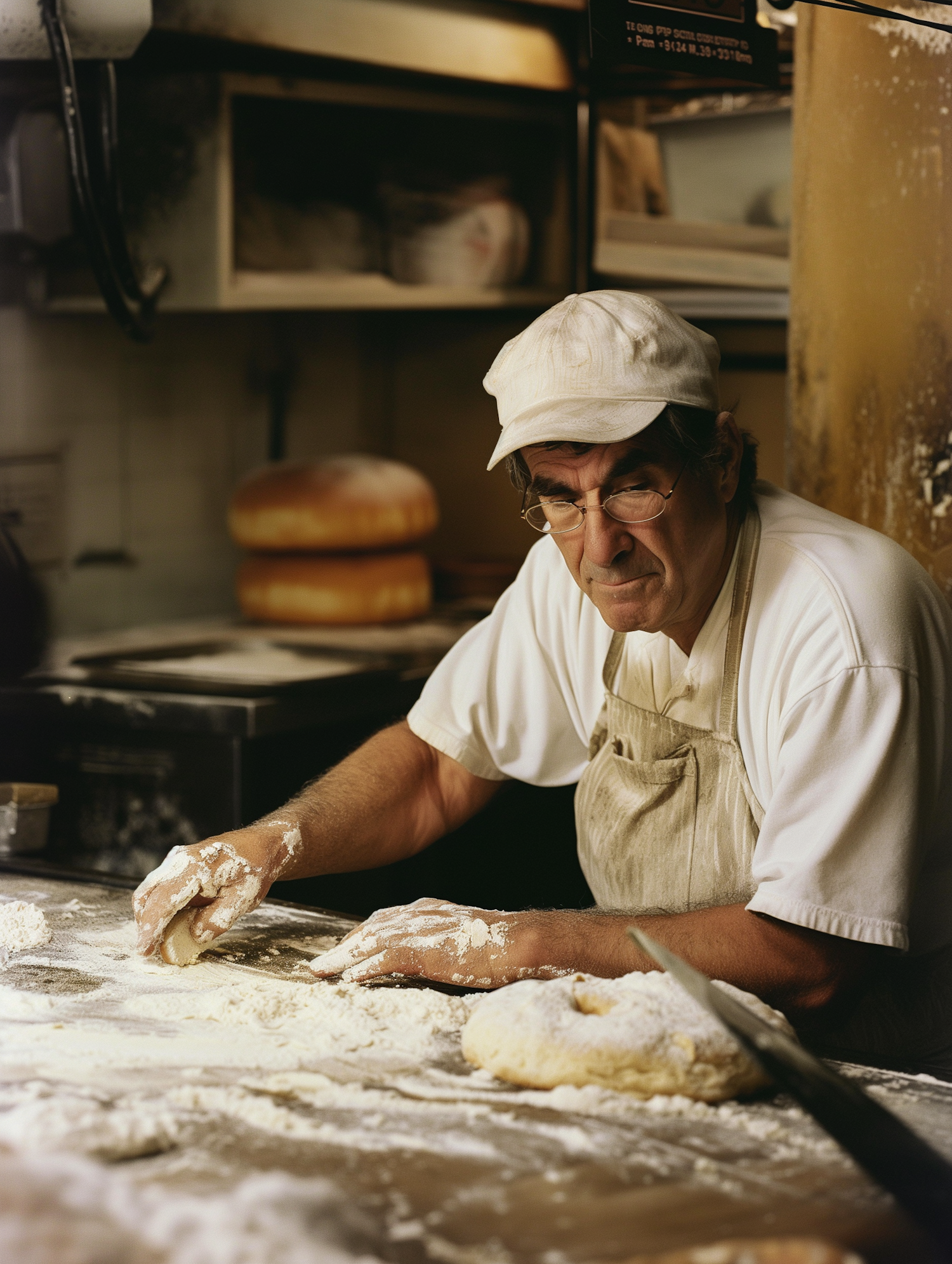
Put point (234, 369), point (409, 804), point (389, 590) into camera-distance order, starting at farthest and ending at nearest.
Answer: point (234, 369) < point (389, 590) < point (409, 804)

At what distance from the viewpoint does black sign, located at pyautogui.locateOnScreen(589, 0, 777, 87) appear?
1623 mm

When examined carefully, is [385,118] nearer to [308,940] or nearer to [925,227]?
[925,227]

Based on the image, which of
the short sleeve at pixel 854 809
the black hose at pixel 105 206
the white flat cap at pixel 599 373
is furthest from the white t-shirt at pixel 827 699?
the black hose at pixel 105 206

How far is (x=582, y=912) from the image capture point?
1.53 metres

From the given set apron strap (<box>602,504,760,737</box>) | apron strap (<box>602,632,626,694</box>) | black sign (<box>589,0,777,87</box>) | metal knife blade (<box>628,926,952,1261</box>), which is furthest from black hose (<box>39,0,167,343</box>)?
metal knife blade (<box>628,926,952,1261</box>)

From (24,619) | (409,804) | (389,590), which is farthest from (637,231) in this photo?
(409,804)

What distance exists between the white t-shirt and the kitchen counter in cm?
22

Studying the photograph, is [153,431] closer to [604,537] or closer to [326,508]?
[326,508]

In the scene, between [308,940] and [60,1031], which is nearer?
[60,1031]

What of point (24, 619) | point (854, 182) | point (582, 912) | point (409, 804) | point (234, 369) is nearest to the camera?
point (582, 912)

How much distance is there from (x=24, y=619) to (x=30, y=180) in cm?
90

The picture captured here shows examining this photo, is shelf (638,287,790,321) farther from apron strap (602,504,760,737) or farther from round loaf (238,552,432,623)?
apron strap (602,504,760,737)

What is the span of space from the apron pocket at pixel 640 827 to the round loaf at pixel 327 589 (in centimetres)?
146

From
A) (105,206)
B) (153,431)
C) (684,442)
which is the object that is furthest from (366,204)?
(684,442)
